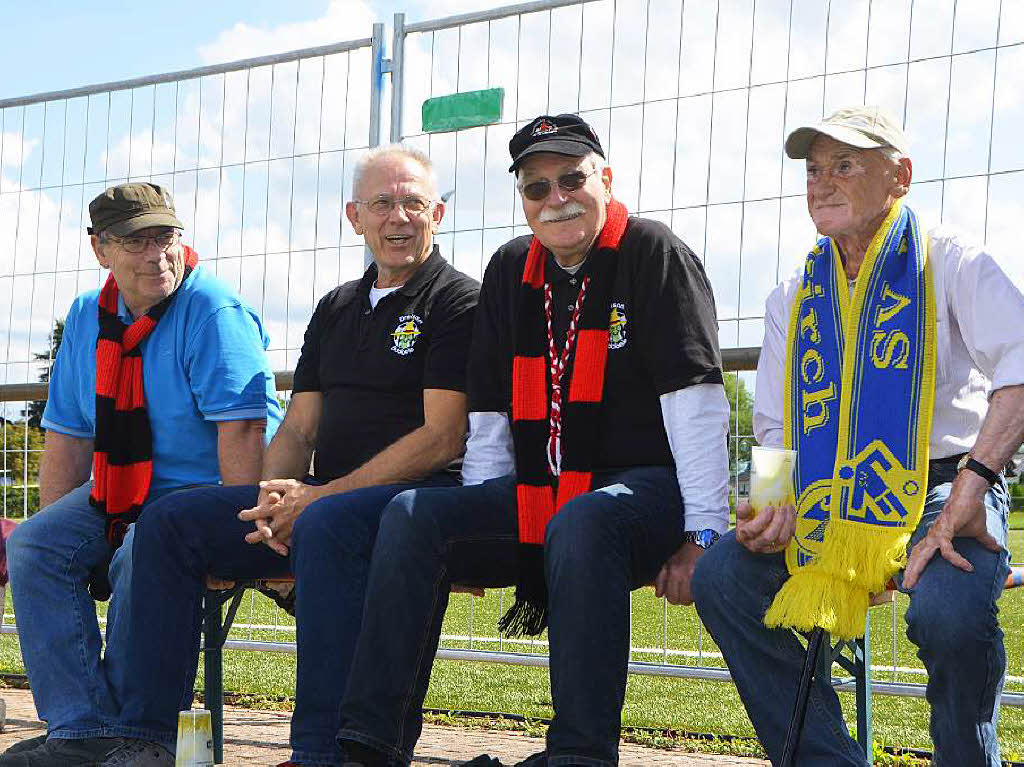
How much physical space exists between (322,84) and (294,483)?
7.45ft

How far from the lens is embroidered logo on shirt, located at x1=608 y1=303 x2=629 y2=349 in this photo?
357 centimetres

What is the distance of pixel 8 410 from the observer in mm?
5832

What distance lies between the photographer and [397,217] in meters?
4.21

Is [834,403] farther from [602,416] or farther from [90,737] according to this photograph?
[90,737]

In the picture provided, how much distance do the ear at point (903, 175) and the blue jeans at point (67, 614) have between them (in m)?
2.27

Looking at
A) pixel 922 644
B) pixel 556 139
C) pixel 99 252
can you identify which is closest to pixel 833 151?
pixel 556 139

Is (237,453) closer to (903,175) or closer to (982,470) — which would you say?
(903,175)

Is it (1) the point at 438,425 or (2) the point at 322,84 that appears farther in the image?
(2) the point at 322,84

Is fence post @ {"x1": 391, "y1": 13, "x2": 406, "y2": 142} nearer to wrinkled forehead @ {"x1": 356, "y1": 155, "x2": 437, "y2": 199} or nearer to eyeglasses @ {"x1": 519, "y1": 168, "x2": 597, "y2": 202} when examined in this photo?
wrinkled forehead @ {"x1": 356, "y1": 155, "x2": 437, "y2": 199}

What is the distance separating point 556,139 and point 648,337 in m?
0.61

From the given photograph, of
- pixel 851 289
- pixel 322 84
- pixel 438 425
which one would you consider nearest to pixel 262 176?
pixel 322 84

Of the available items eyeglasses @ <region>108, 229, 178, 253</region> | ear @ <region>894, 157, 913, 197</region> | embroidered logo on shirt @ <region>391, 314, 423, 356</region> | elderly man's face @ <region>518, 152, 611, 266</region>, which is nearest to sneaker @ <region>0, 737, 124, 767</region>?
embroidered logo on shirt @ <region>391, 314, 423, 356</region>

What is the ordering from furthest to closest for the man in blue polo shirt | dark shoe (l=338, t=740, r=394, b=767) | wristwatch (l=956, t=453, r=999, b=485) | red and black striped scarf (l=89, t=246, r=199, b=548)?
red and black striped scarf (l=89, t=246, r=199, b=548), the man in blue polo shirt, dark shoe (l=338, t=740, r=394, b=767), wristwatch (l=956, t=453, r=999, b=485)

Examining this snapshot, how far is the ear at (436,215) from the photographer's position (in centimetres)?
435
